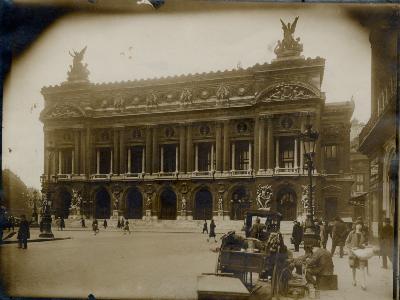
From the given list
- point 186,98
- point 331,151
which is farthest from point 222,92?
point 331,151

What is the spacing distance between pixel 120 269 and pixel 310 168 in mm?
3409

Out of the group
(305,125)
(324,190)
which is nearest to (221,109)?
(305,125)

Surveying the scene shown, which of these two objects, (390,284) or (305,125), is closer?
(390,284)

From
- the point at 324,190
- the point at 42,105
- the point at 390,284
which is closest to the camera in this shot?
the point at 390,284

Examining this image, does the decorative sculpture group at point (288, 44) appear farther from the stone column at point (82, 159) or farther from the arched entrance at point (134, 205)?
the stone column at point (82, 159)

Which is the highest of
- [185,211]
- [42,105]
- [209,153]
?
[42,105]

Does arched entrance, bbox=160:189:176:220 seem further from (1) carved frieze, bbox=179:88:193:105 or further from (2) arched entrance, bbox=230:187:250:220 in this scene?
(1) carved frieze, bbox=179:88:193:105

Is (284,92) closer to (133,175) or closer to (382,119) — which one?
(382,119)

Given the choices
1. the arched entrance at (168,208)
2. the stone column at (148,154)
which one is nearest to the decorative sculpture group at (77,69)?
the stone column at (148,154)

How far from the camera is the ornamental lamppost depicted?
23.1 feet

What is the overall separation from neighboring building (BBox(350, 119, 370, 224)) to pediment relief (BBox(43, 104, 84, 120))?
495 cm

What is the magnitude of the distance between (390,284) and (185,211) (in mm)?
3576

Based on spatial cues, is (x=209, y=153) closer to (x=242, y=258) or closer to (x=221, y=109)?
(x=221, y=109)

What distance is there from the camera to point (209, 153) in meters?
9.23
